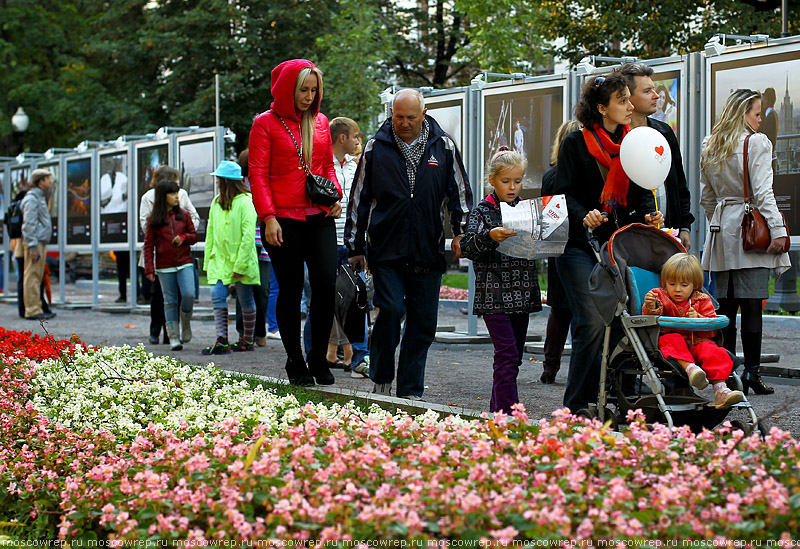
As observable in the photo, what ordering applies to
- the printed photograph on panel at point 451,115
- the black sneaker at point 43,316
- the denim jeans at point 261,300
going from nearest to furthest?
the denim jeans at point 261,300 < the printed photograph on panel at point 451,115 < the black sneaker at point 43,316

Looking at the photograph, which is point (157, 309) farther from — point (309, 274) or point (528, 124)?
point (309, 274)

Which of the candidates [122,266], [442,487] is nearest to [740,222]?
[442,487]

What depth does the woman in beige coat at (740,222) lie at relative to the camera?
7504 millimetres

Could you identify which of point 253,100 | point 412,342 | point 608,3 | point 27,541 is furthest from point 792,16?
point 27,541

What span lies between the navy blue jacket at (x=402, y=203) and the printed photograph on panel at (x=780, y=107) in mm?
3328

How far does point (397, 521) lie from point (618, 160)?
3.41 m

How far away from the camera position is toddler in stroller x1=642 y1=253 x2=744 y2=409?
546 cm

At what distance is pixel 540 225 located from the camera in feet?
19.4

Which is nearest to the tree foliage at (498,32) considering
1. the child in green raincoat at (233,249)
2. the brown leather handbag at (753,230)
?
the child in green raincoat at (233,249)

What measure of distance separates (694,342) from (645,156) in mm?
989

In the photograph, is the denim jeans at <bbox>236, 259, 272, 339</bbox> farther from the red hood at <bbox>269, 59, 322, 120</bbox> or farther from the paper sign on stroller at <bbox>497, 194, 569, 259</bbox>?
the paper sign on stroller at <bbox>497, 194, 569, 259</bbox>

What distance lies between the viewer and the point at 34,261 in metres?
16.1

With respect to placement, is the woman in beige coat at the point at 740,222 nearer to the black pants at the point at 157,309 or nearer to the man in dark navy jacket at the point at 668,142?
the man in dark navy jacket at the point at 668,142

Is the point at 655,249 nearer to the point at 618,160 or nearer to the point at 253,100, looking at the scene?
the point at 618,160
